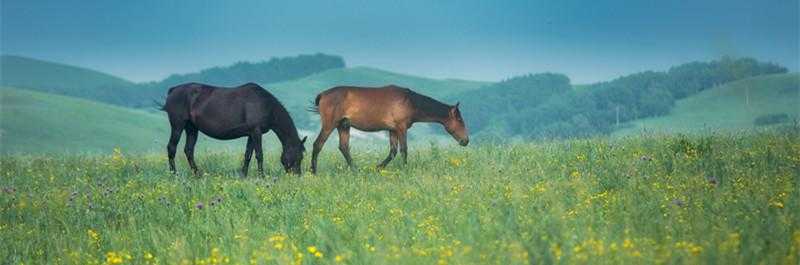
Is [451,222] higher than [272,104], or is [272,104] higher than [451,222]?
[272,104]

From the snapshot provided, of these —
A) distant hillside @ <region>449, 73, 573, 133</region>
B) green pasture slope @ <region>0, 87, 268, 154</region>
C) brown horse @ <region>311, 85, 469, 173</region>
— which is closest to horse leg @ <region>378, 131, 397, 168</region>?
brown horse @ <region>311, 85, 469, 173</region>

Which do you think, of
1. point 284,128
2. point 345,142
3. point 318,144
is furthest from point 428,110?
point 284,128

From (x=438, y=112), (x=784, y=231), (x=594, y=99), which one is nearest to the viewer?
(x=784, y=231)

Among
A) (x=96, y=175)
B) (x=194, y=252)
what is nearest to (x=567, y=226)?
(x=194, y=252)

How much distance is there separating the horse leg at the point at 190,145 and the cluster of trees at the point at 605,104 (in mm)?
103814

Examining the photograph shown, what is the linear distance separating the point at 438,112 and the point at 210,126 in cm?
508

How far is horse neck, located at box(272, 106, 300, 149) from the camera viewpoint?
1563 cm

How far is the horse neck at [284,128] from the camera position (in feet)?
51.3

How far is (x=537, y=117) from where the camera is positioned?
6526 inches

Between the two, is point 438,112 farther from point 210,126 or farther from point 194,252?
point 194,252

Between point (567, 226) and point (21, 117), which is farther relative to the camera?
point (21, 117)

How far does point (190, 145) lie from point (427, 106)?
5.32 metres

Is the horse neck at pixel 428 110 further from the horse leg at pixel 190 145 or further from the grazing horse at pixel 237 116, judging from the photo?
the horse leg at pixel 190 145

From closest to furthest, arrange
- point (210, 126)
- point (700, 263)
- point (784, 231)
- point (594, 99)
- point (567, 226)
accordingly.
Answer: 1. point (700, 263)
2. point (784, 231)
3. point (567, 226)
4. point (210, 126)
5. point (594, 99)
